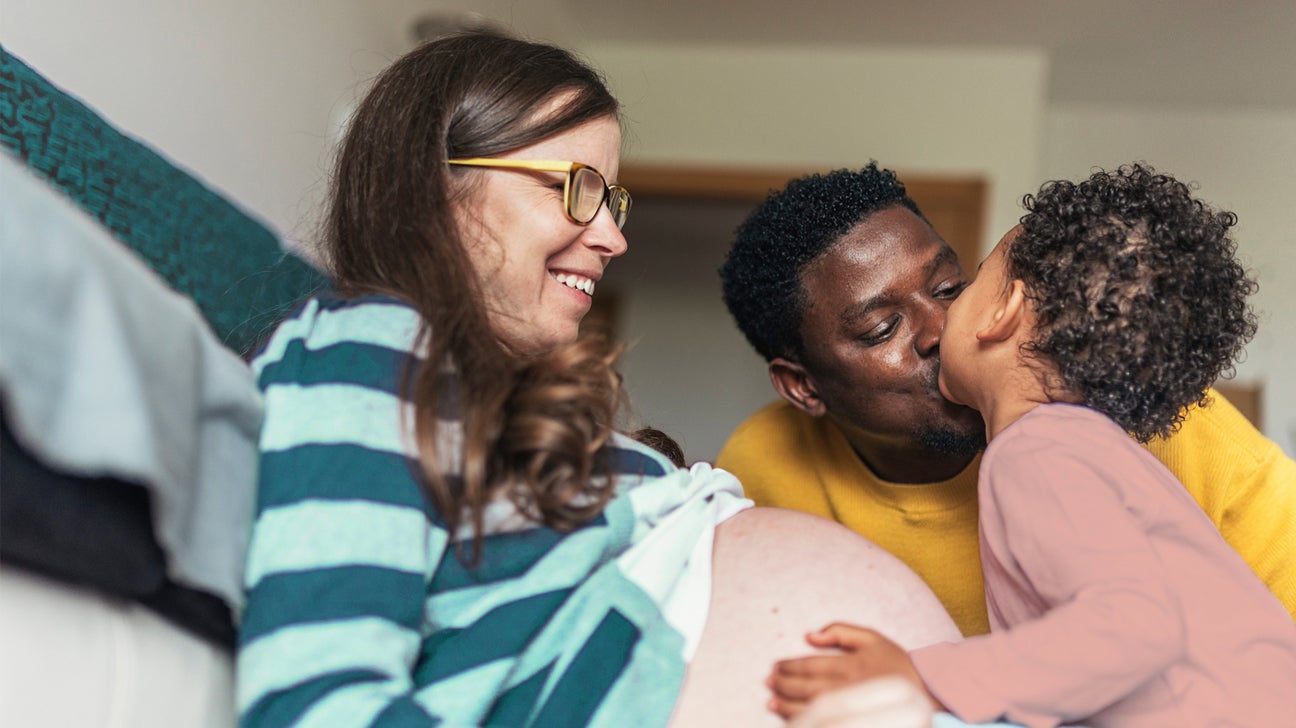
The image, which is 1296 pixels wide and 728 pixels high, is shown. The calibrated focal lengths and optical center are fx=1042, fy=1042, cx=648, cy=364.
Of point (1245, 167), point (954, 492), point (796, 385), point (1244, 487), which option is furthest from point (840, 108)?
point (1244, 487)

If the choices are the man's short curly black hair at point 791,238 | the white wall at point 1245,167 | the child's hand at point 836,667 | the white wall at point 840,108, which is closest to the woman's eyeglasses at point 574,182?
the man's short curly black hair at point 791,238

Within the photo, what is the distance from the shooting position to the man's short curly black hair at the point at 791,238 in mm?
1470

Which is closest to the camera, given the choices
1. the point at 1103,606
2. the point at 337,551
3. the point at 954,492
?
the point at 337,551

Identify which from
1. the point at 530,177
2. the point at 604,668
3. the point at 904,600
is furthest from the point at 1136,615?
the point at 530,177

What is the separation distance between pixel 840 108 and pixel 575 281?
2912 mm

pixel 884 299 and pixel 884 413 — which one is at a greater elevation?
pixel 884 299

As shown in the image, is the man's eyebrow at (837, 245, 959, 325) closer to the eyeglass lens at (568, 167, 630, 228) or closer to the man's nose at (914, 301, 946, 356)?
the man's nose at (914, 301, 946, 356)

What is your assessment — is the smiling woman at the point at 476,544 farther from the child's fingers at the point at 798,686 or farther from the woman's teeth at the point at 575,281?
the woman's teeth at the point at 575,281

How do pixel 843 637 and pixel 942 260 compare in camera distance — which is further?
pixel 942 260

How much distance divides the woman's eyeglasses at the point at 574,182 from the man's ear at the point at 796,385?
0.52 m

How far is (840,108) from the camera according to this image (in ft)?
12.6

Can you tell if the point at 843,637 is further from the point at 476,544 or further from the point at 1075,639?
the point at 476,544

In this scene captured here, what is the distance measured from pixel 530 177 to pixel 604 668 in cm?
55

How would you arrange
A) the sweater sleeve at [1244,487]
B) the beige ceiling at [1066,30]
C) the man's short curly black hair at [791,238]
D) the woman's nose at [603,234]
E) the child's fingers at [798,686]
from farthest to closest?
the beige ceiling at [1066,30] → the man's short curly black hair at [791,238] → the sweater sleeve at [1244,487] → the woman's nose at [603,234] → the child's fingers at [798,686]
